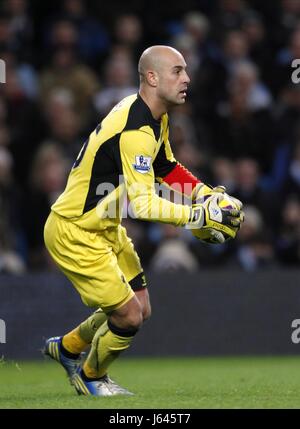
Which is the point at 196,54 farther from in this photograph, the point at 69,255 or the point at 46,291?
the point at 69,255

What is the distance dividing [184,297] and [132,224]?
104 centimetres

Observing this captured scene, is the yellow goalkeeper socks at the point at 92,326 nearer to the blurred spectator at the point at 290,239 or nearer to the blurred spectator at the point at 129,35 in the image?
the blurred spectator at the point at 290,239

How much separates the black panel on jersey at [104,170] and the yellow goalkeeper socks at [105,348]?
0.78m

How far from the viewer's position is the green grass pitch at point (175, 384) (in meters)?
6.89

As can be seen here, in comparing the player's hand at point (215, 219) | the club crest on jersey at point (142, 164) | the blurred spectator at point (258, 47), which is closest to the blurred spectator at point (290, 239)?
the blurred spectator at point (258, 47)

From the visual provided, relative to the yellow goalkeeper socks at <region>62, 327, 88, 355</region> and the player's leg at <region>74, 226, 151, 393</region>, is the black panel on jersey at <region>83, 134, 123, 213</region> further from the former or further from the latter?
the yellow goalkeeper socks at <region>62, 327, 88, 355</region>

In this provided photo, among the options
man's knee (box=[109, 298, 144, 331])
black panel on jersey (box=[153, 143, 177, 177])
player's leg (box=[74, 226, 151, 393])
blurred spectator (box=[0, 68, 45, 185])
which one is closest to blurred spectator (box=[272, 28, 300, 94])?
blurred spectator (box=[0, 68, 45, 185])

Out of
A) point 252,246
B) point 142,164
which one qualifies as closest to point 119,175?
point 142,164

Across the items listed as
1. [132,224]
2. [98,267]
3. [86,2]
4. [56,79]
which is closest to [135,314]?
[98,267]

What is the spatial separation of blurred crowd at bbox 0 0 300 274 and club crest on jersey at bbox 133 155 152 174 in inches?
171

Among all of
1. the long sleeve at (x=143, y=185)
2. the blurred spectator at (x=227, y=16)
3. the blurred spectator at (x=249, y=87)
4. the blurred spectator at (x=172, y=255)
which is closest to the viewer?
the long sleeve at (x=143, y=185)

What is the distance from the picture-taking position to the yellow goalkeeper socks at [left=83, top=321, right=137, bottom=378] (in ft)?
24.1

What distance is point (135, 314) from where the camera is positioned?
729 centimetres

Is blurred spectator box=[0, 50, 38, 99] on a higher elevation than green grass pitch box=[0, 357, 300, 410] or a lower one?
higher
